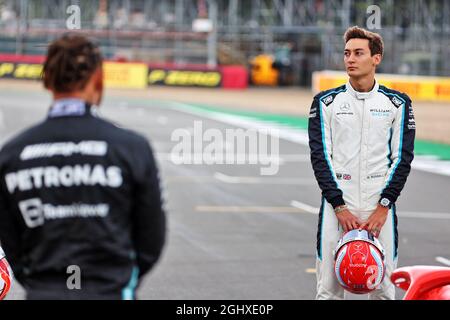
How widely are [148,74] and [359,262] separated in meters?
41.1

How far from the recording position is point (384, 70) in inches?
1817

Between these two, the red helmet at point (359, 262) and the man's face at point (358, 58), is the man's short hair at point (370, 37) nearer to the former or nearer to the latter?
the man's face at point (358, 58)

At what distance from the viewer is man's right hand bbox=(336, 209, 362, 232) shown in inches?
241

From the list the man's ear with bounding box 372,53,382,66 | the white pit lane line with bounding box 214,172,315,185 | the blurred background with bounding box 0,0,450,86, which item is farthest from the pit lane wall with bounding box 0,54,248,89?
the man's ear with bounding box 372,53,382,66

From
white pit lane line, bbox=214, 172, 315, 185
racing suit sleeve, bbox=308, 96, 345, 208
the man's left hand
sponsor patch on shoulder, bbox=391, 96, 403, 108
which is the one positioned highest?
sponsor patch on shoulder, bbox=391, 96, 403, 108

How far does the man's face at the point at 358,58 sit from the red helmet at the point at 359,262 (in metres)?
1.01

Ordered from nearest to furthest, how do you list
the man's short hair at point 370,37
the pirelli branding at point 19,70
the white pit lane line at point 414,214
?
the man's short hair at point 370,37
the white pit lane line at point 414,214
the pirelli branding at point 19,70

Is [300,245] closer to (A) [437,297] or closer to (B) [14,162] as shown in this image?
(A) [437,297]

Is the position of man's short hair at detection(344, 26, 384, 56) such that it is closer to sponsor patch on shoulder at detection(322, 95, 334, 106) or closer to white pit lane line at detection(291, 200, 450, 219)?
sponsor patch on shoulder at detection(322, 95, 334, 106)

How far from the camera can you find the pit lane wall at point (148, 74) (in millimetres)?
46219

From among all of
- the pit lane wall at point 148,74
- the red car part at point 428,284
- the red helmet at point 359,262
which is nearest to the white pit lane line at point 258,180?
the red helmet at point 359,262

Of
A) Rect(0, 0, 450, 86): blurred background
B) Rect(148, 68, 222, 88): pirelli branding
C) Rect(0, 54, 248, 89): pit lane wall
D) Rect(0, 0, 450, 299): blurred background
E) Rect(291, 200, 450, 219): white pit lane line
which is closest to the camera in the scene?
Rect(0, 0, 450, 299): blurred background

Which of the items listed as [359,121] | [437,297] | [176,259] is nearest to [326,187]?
[359,121]

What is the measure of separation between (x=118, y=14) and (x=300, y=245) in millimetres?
42266
